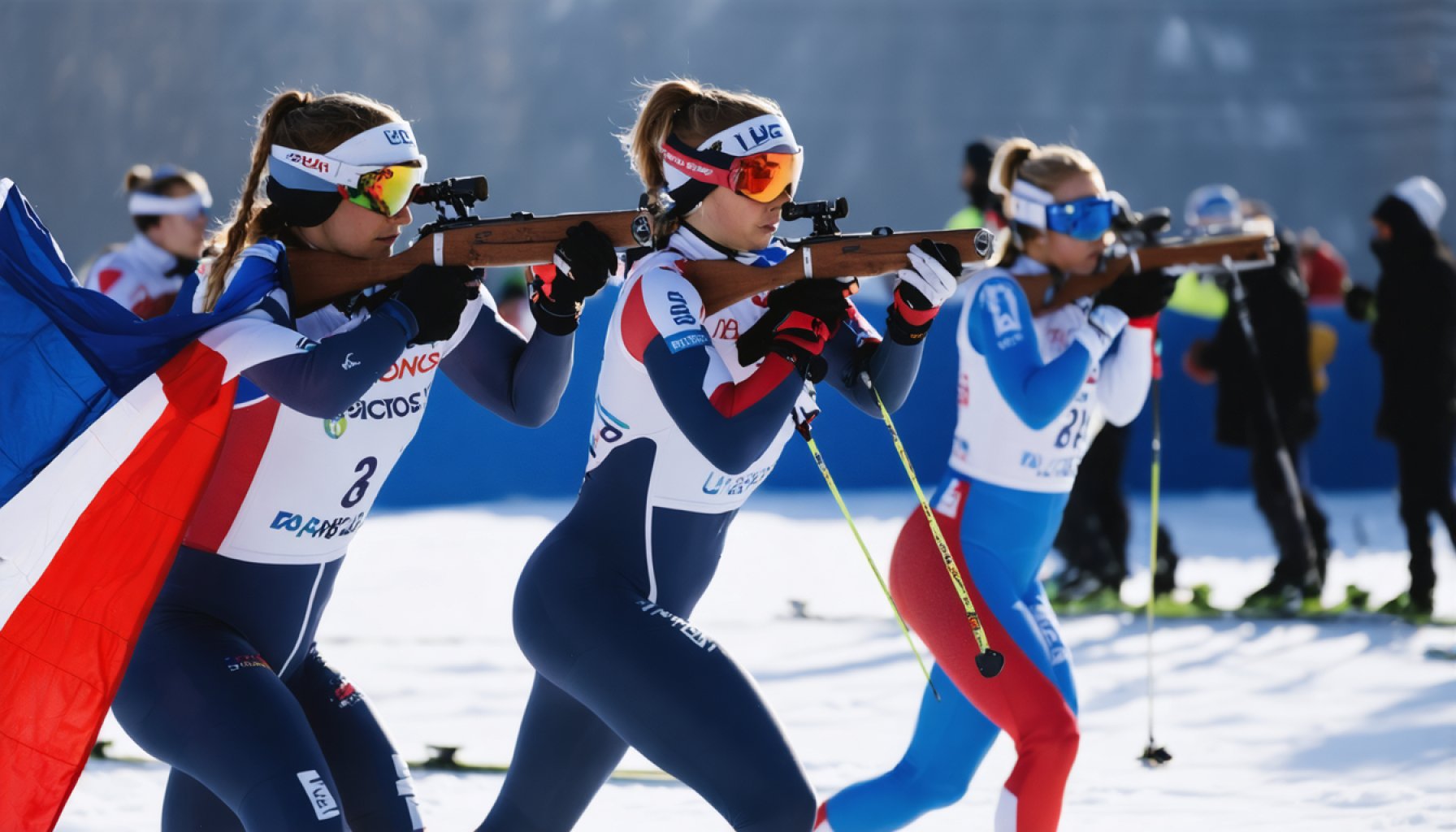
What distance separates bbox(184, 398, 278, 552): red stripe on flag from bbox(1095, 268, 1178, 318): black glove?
2322 millimetres

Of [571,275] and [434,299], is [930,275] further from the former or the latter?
[434,299]

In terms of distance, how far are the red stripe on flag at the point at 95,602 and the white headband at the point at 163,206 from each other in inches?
199

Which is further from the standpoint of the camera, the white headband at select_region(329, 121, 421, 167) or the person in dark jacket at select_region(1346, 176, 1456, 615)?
the person in dark jacket at select_region(1346, 176, 1456, 615)

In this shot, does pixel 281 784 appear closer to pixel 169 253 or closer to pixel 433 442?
pixel 169 253

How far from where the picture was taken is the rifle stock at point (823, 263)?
11.6 ft

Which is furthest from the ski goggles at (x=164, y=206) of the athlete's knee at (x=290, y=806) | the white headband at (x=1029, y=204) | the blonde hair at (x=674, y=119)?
the athlete's knee at (x=290, y=806)

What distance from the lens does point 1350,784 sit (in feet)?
19.5

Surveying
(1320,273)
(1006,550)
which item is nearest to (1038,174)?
(1006,550)

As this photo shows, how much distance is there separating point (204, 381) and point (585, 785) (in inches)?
43.7

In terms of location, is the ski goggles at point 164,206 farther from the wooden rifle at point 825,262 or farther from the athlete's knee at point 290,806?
the athlete's knee at point 290,806

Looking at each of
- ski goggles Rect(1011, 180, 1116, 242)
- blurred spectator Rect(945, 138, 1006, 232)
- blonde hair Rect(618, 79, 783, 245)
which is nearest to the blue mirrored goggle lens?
ski goggles Rect(1011, 180, 1116, 242)

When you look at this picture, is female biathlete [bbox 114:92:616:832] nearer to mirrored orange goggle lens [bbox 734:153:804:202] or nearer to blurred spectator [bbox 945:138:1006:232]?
mirrored orange goggle lens [bbox 734:153:804:202]

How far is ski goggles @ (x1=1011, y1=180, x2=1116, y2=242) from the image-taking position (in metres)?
4.89

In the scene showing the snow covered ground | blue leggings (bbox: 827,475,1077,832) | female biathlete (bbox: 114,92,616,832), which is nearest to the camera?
female biathlete (bbox: 114,92,616,832)
